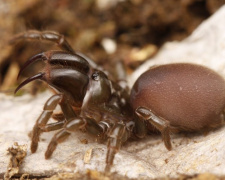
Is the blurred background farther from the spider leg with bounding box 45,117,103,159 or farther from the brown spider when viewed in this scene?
the spider leg with bounding box 45,117,103,159

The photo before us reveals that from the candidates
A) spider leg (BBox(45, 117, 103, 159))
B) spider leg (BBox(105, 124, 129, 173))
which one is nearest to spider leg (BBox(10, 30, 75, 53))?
spider leg (BBox(45, 117, 103, 159))

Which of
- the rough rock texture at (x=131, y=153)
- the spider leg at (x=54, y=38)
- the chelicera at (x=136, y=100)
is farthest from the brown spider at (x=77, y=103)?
the spider leg at (x=54, y=38)

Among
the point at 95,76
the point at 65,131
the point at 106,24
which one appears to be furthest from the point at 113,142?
the point at 106,24

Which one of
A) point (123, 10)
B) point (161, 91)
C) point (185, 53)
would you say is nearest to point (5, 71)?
point (123, 10)

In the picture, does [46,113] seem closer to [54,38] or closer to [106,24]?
[54,38]

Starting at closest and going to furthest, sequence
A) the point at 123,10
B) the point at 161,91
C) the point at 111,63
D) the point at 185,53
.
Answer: the point at 161,91
the point at 185,53
the point at 111,63
the point at 123,10

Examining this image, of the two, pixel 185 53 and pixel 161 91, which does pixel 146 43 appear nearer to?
pixel 185 53
